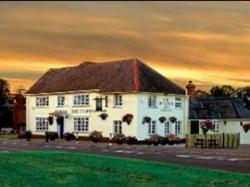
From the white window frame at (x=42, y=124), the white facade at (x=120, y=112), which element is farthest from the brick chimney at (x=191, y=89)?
the white window frame at (x=42, y=124)

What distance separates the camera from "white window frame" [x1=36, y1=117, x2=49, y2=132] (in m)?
70.0

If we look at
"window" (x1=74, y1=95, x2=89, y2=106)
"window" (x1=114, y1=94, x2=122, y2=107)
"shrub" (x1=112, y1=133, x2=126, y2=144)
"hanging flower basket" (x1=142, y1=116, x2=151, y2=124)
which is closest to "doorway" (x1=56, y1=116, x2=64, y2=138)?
"window" (x1=74, y1=95, x2=89, y2=106)

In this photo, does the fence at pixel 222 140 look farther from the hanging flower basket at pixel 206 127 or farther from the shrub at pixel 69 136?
the shrub at pixel 69 136

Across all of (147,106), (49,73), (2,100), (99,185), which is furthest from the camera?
(2,100)

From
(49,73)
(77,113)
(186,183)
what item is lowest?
(186,183)

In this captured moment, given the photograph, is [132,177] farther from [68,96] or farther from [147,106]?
[68,96]

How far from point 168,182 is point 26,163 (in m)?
5.44

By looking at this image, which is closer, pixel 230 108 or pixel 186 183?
pixel 186 183

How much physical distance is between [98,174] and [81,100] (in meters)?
46.3

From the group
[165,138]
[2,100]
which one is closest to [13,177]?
[165,138]

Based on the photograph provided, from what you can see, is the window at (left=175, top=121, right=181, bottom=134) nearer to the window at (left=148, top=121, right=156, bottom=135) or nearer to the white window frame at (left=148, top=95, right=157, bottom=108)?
the window at (left=148, top=121, right=156, bottom=135)

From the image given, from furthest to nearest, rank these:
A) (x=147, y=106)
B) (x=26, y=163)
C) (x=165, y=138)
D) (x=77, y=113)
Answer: (x=77, y=113), (x=147, y=106), (x=165, y=138), (x=26, y=163)

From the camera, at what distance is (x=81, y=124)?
214ft

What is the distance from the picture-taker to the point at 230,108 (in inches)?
2744
